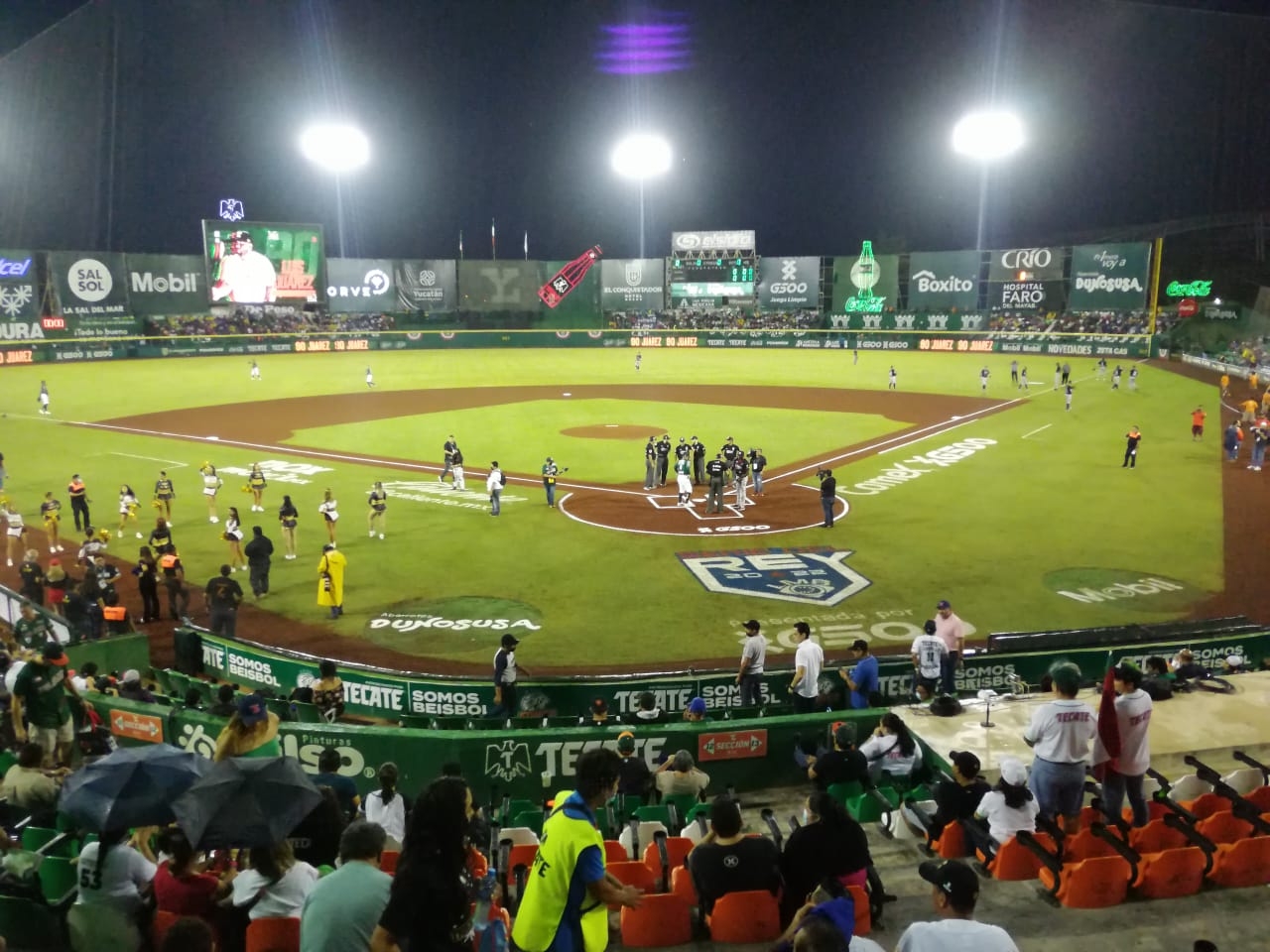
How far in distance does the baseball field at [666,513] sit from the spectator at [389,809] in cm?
823

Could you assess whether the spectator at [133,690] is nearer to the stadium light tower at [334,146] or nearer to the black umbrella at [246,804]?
the black umbrella at [246,804]

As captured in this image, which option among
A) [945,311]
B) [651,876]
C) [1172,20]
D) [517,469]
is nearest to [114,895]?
[651,876]

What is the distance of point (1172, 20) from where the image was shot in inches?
1687

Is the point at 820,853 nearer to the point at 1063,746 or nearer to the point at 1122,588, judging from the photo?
the point at 1063,746

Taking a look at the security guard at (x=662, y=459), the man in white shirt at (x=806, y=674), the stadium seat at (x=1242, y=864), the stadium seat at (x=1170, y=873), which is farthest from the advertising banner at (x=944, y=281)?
the stadium seat at (x=1170, y=873)

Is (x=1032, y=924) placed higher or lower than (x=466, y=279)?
lower

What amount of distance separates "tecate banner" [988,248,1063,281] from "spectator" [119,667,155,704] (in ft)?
262

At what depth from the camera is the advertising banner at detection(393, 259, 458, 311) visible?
85375mm

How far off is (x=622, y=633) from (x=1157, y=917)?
11.4 metres

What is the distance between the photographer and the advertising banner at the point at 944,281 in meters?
82.4

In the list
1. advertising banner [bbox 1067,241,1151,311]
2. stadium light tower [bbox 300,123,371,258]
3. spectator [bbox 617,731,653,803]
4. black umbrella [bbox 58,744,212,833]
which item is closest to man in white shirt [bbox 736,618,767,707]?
spectator [bbox 617,731,653,803]

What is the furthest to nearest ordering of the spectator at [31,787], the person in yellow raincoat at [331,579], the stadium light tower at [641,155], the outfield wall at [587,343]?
the stadium light tower at [641,155] → the outfield wall at [587,343] → the person in yellow raincoat at [331,579] → the spectator at [31,787]

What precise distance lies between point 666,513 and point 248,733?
63.6ft

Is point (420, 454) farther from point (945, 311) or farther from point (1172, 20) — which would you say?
point (945, 311)
